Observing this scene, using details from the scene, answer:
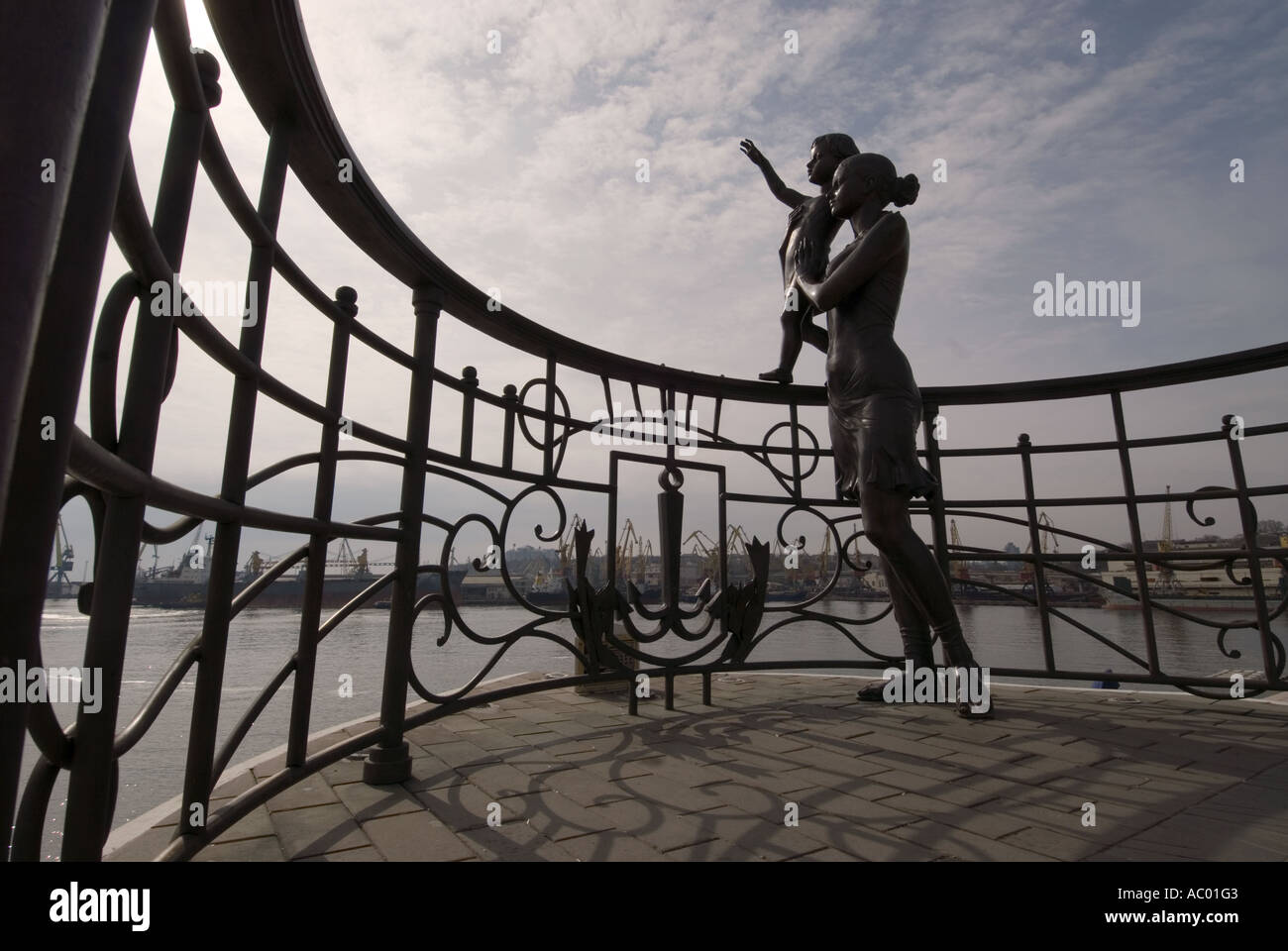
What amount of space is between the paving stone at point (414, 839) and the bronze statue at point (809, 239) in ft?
10.1

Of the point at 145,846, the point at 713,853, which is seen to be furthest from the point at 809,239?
the point at 145,846

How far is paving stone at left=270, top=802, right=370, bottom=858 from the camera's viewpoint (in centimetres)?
159

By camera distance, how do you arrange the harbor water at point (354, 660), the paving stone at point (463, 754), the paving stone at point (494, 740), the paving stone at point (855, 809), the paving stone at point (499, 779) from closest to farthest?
the paving stone at point (855, 809)
the harbor water at point (354, 660)
the paving stone at point (499, 779)
the paving stone at point (463, 754)
the paving stone at point (494, 740)

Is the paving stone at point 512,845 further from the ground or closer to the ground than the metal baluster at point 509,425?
closer to the ground

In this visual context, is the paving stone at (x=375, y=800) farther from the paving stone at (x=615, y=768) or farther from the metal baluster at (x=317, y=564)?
the paving stone at (x=615, y=768)

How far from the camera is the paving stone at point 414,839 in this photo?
155 centimetres

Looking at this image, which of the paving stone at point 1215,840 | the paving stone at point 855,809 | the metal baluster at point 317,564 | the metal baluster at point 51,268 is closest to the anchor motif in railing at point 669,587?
the paving stone at point 855,809

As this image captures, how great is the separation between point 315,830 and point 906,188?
383cm

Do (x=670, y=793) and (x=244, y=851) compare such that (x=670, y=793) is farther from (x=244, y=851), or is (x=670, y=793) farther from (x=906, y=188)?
(x=906, y=188)

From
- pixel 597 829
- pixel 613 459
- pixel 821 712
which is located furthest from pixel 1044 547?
pixel 597 829

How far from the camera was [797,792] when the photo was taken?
2.04 meters

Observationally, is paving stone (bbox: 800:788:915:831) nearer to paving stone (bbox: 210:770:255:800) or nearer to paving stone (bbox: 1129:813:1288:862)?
paving stone (bbox: 1129:813:1288:862)

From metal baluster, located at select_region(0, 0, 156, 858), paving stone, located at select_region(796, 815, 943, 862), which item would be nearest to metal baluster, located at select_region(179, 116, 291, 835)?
metal baluster, located at select_region(0, 0, 156, 858)

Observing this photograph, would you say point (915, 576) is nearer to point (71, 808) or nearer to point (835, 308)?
point (835, 308)
